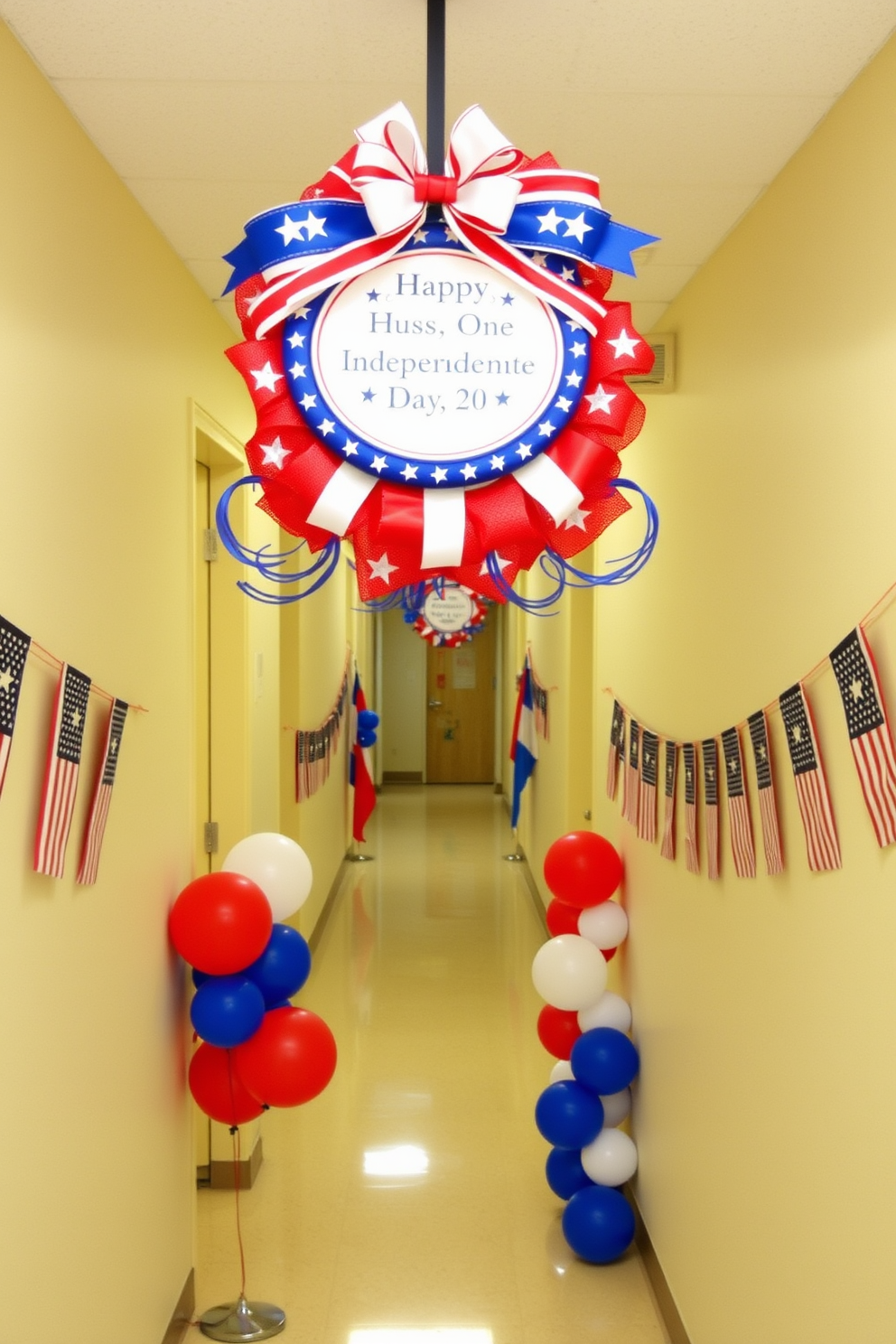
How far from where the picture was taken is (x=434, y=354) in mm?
1613

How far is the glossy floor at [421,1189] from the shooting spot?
10.4 ft

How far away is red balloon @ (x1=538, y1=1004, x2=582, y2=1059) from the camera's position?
3811 millimetres

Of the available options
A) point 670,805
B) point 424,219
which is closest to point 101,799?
point 424,219

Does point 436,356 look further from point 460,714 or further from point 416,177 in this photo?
point 460,714

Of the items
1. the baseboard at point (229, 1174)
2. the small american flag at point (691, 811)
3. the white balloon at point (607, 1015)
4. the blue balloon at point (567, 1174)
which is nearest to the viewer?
the small american flag at point (691, 811)

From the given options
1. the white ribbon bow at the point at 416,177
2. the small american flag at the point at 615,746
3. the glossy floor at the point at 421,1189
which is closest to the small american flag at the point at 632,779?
the small american flag at the point at 615,746

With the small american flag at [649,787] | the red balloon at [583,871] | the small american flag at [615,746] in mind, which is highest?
the small american flag at [615,746]

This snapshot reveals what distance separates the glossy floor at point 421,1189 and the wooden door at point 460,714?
23.1 ft

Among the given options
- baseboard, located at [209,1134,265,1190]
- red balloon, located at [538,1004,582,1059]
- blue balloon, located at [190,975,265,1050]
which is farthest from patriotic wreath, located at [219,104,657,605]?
baseboard, located at [209,1134,265,1190]

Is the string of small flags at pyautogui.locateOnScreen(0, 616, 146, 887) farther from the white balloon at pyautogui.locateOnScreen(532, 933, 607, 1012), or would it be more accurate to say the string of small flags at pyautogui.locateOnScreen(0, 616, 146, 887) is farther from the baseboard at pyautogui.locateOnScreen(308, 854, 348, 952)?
the baseboard at pyautogui.locateOnScreen(308, 854, 348, 952)

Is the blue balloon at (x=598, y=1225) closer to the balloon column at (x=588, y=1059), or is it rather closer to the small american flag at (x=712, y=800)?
the balloon column at (x=588, y=1059)

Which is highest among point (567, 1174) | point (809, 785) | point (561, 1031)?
point (809, 785)

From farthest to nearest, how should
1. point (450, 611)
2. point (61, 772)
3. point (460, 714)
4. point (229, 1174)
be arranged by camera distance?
point (460, 714) < point (450, 611) < point (229, 1174) < point (61, 772)

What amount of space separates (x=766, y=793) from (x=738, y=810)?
23cm
